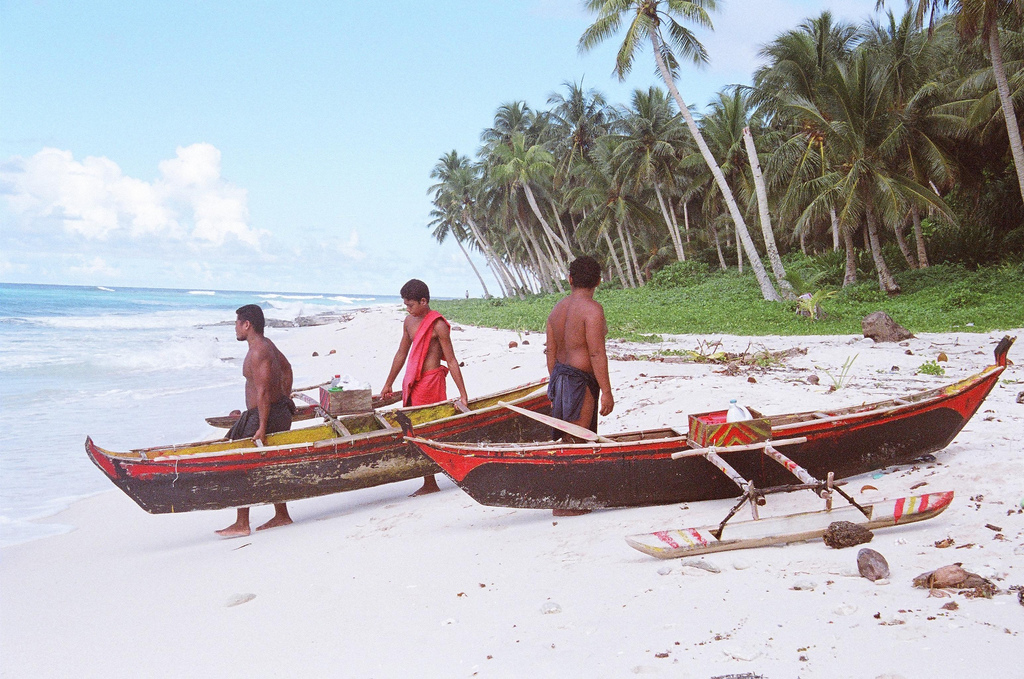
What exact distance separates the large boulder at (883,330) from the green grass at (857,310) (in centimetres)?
152

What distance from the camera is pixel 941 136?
2091 cm

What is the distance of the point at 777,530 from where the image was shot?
11.6ft

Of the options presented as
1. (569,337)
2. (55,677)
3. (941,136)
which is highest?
(941,136)

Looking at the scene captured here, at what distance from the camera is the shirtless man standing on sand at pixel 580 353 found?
4.62 m

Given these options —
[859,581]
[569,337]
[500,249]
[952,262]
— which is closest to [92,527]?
[569,337]

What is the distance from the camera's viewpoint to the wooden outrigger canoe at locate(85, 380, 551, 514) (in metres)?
5.09

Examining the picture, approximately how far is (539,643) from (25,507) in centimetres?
610

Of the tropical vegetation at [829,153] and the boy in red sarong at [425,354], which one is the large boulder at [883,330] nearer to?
the tropical vegetation at [829,153]

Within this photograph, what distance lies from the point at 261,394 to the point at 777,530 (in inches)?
153

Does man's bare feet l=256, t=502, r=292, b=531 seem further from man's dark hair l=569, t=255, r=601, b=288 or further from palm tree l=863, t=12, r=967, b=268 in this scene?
palm tree l=863, t=12, r=967, b=268

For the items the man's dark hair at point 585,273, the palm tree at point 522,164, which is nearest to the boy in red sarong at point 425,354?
the man's dark hair at point 585,273

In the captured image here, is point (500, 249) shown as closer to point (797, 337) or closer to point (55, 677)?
point (797, 337)

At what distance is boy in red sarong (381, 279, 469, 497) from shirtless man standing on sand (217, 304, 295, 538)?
3.28 feet

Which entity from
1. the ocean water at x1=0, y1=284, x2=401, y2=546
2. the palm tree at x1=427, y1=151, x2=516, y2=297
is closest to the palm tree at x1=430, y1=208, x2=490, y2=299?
the palm tree at x1=427, y1=151, x2=516, y2=297
